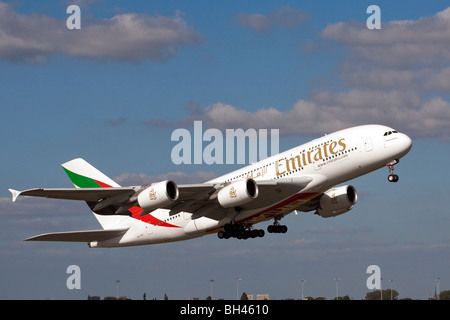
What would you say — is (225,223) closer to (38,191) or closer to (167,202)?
(167,202)

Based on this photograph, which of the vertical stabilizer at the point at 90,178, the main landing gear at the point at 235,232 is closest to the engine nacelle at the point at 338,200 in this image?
the main landing gear at the point at 235,232

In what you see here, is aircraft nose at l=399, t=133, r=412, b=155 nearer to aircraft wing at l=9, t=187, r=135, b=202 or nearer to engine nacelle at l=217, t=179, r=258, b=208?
engine nacelle at l=217, t=179, r=258, b=208

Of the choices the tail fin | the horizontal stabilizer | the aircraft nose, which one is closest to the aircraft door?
the aircraft nose

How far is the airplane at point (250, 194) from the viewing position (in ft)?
144

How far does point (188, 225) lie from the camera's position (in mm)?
50375

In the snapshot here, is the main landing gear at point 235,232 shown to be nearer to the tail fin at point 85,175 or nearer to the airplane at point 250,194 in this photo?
the airplane at point 250,194

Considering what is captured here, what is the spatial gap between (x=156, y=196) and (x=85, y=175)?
14.3 m

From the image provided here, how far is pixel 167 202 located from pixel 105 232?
1105cm

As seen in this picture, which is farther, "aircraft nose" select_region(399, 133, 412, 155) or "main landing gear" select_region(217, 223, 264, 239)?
"main landing gear" select_region(217, 223, 264, 239)

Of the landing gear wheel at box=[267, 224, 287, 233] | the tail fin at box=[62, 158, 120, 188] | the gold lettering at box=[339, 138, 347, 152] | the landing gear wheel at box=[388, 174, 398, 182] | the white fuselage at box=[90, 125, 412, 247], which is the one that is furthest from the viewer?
the tail fin at box=[62, 158, 120, 188]

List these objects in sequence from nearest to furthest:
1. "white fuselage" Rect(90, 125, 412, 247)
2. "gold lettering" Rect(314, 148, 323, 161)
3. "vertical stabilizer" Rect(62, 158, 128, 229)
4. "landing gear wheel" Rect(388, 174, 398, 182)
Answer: "white fuselage" Rect(90, 125, 412, 247)
"landing gear wheel" Rect(388, 174, 398, 182)
"gold lettering" Rect(314, 148, 323, 161)
"vertical stabilizer" Rect(62, 158, 128, 229)

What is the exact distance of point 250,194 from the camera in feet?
147

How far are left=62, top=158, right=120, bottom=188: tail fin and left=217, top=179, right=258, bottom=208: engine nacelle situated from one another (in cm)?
1352

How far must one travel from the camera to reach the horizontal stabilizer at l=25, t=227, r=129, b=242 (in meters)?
49.8
